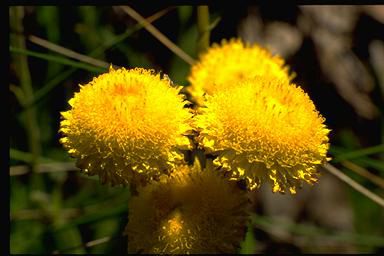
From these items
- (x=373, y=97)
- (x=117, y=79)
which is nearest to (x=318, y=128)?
(x=117, y=79)

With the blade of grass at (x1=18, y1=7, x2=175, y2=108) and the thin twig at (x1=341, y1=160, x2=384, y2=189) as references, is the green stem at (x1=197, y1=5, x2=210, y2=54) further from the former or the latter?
the thin twig at (x1=341, y1=160, x2=384, y2=189)

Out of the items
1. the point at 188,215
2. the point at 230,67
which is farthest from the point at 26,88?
the point at 188,215

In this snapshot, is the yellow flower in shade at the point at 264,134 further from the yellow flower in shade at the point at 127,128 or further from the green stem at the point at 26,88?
the green stem at the point at 26,88

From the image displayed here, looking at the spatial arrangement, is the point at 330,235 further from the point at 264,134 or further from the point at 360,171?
the point at 264,134

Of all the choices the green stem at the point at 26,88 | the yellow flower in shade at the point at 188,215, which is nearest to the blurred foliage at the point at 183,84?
the green stem at the point at 26,88

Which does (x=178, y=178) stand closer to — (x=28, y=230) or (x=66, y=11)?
(x=28, y=230)
